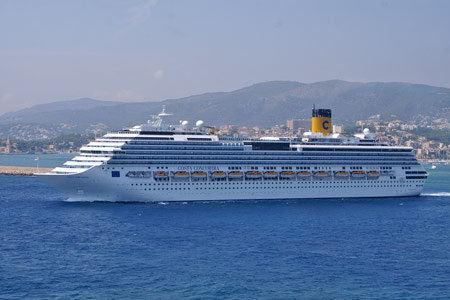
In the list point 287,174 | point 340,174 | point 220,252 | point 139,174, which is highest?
point 139,174

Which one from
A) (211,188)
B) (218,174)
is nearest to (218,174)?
(218,174)

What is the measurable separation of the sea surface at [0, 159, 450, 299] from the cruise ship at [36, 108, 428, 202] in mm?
1908

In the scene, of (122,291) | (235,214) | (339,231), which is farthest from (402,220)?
(122,291)

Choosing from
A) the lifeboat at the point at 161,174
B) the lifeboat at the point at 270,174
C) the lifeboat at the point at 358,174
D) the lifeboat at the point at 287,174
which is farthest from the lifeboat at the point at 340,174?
the lifeboat at the point at 161,174

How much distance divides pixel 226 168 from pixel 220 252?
20.6 meters

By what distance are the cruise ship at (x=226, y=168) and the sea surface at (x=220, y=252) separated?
6.26 feet

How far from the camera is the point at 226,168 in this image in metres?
52.9

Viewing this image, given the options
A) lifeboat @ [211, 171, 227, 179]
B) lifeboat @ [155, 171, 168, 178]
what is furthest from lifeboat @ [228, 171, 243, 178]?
lifeboat @ [155, 171, 168, 178]

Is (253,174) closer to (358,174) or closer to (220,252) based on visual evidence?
(358,174)

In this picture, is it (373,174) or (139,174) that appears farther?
(373,174)

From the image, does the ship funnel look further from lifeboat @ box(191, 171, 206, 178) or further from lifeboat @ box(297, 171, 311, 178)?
lifeboat @ box(191, 171, 206, 178)

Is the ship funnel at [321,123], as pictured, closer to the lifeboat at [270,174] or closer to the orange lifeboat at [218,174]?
the lifeboat at [270,174]

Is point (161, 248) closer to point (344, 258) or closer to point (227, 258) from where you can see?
point (227, 258)

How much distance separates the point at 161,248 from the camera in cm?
3341
